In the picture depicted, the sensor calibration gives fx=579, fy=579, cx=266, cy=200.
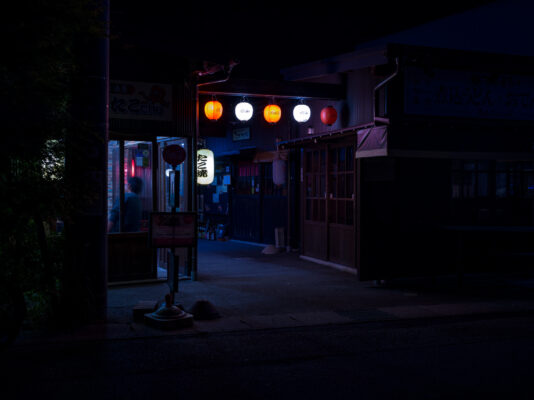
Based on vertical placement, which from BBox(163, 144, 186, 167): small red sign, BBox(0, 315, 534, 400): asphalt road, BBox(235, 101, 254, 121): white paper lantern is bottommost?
BBox(0, 315, 534, 400): asphalt road

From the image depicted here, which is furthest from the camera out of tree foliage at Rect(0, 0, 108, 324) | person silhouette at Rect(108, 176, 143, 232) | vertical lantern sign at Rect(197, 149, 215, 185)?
vertical lantern sign at Rect(197, 149, 215, 185)

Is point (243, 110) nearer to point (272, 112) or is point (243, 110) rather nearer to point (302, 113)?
point (272, 112)

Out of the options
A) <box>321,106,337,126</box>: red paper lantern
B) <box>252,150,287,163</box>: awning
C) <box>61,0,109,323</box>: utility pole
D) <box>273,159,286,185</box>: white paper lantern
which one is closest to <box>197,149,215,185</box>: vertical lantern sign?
<box>321,106,337,126</box>: red paper lantern

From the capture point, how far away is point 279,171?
17906mm

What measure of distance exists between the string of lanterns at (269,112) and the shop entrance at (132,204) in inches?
83.1

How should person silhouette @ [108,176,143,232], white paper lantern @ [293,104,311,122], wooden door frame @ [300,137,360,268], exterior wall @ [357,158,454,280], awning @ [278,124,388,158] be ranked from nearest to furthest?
awning @ [278,124,388,158] < exterior wall @ [357,158,454,280] < person silhouette @ [108,176,143,232] < wooden door frame @ [300,137,360,268] < white paper lantern @ [293,104,311,122]

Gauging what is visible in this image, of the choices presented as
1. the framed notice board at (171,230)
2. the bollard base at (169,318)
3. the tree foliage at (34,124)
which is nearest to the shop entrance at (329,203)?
the framed notice board at (171,230)

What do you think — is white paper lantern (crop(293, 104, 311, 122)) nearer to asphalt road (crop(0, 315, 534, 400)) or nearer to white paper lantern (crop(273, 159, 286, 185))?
white paper lantern (crop(273, 159, 286, 185))

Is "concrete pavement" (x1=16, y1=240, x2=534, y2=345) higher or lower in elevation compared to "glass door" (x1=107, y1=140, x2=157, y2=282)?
lower

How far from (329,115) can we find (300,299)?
5.54 meters

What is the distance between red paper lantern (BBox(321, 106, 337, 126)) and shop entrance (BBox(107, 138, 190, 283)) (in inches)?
150

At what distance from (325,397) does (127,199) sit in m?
7.39

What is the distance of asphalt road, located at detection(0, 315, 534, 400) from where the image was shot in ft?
17.7

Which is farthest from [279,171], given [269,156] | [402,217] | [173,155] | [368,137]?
[173,155]
